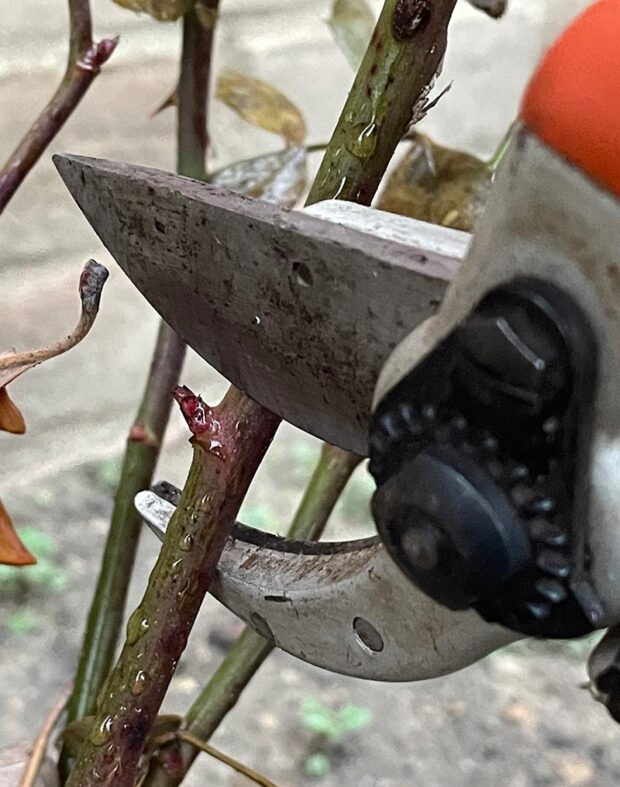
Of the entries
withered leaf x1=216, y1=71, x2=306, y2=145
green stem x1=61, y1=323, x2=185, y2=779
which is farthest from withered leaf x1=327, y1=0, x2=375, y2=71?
green stem x1=61, y1=323, x2=185, y2=779

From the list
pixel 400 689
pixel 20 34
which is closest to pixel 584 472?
pixel 400 689

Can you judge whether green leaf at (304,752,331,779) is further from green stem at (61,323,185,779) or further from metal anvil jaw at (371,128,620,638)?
metal anvil jaw at (371,128,620,638)

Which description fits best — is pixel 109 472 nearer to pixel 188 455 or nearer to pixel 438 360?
pixel 188 455

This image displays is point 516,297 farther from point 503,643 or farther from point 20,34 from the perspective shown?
point 20,34

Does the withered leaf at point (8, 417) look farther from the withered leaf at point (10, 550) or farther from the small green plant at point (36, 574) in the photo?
the small green plant at point (36, 574)

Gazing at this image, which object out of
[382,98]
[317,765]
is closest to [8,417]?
[382,98]

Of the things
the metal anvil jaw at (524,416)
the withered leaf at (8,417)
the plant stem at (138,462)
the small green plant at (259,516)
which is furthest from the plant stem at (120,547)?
the small green plant at (259,516)
